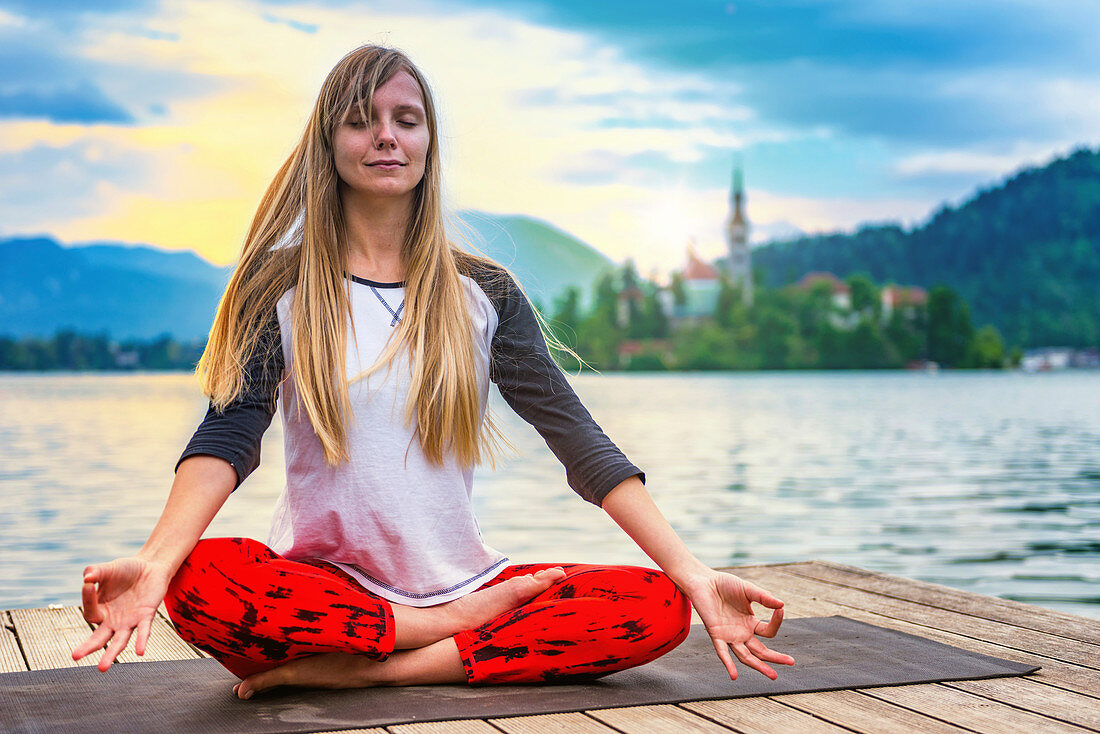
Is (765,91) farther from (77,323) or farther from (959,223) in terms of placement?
(77,323)

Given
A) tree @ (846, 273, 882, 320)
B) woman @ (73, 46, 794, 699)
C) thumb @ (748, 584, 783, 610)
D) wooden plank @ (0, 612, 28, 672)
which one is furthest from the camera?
tree @ (846, 273, 882, 320)

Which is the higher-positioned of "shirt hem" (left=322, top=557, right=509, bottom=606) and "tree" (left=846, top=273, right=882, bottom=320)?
"tree" (left=846, top=273, right=882, bottom=320)

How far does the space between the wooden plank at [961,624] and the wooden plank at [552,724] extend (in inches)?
43.5

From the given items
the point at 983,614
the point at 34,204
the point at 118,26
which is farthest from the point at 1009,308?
the point at 983,614

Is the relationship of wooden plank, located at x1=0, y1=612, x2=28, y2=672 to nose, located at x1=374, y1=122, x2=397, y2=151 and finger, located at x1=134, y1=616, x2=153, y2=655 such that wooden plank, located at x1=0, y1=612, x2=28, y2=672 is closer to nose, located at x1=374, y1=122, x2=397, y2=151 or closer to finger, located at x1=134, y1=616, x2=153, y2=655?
finger, located at x1=134, y1=616, x2=153, y2=655

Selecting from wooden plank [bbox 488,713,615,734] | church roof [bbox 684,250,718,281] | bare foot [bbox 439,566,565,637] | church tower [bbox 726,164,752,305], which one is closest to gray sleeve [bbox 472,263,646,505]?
bare foot [bbox 439,566,565,637]

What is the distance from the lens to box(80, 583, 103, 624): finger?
139 centimetres

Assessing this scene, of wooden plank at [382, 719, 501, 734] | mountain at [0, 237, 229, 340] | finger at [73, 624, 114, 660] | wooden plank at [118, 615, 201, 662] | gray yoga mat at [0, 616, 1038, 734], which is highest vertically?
mountain at [0, 237, 229, 340]

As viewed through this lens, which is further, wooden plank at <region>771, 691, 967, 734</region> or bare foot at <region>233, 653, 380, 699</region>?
bare foot at <region>233, 653, 380, 699</region>

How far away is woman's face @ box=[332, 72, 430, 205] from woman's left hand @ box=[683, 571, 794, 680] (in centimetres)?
89

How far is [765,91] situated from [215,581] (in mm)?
91495

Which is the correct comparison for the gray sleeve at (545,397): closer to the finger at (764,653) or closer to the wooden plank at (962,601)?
the finger at (764,653)

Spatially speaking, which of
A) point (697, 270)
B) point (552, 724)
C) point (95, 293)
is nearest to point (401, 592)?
point (552, 724)

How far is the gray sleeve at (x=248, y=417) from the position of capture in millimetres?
1729
